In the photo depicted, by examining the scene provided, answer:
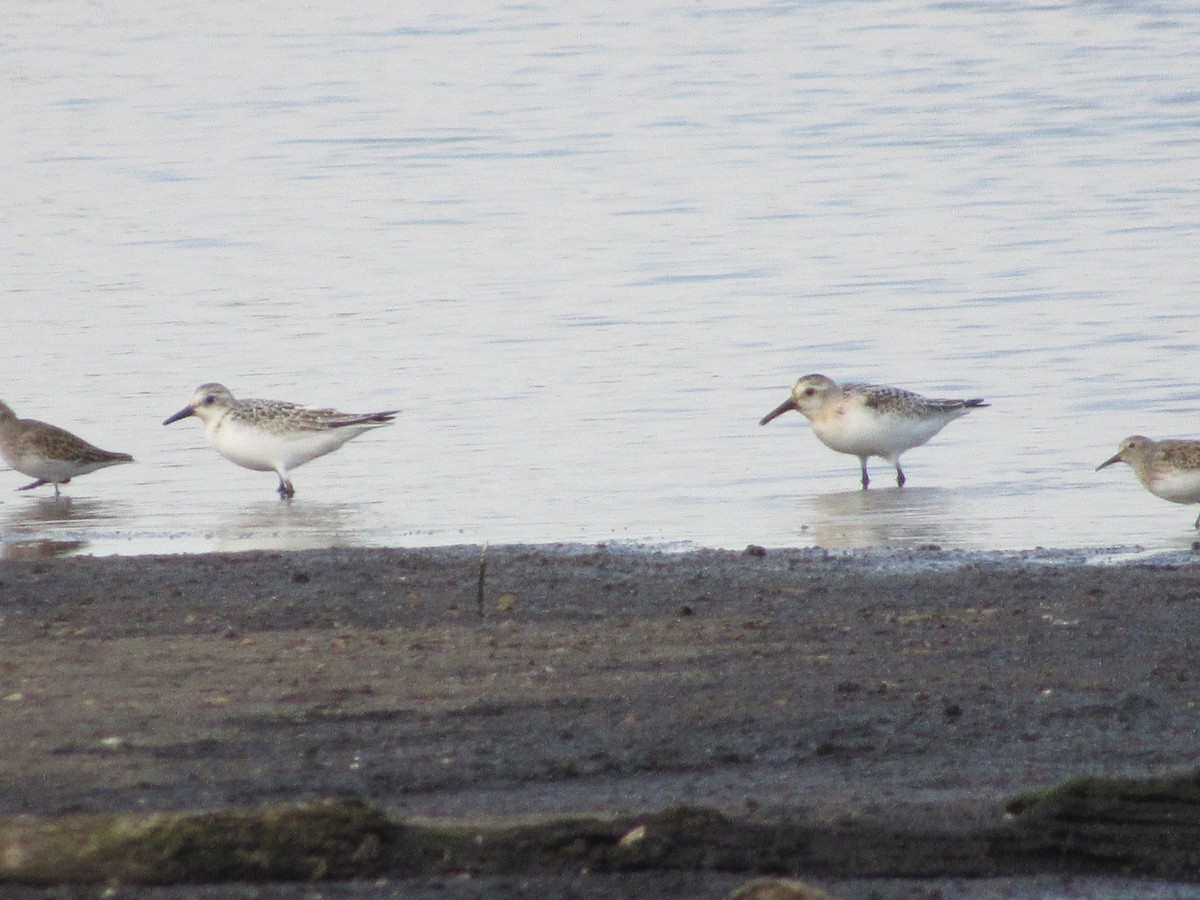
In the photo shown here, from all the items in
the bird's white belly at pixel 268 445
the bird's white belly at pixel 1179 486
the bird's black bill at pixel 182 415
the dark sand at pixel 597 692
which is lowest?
the bird's white belly at pixel 1179 486

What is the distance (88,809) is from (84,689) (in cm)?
134

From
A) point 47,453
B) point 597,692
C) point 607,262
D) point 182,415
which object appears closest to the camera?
point 597,692

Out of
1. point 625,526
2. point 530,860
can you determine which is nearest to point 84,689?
point 530,860

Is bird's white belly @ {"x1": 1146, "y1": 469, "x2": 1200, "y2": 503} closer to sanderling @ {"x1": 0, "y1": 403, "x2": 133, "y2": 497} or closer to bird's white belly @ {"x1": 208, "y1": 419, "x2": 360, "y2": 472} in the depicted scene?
bird's white belly @ {"x1": 208, "y1": 419, "x2": 360, "y2": 472}

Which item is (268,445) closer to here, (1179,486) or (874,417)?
(874,417)

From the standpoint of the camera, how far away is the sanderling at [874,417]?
43.0 feet

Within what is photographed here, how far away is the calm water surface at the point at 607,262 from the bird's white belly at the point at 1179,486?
244 mm

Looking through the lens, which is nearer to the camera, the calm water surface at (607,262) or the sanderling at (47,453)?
the calm water surface at (607,262)

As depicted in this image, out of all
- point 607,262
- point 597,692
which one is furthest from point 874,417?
point 607,262

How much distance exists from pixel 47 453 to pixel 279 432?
56.3 inches

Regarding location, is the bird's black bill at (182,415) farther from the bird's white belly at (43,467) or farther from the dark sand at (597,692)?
the dark sand at (597,692)

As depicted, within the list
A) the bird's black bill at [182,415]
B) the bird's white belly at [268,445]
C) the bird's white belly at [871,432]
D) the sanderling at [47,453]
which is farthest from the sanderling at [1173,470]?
the sanderling at [47,453]

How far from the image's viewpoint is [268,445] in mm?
13125

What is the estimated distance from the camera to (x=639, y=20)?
4322 centimetres
